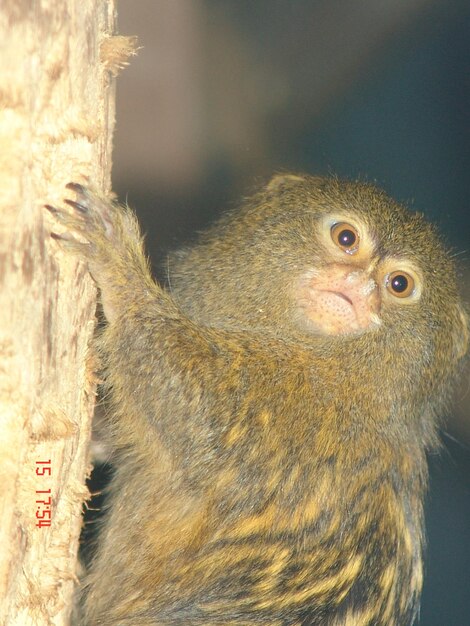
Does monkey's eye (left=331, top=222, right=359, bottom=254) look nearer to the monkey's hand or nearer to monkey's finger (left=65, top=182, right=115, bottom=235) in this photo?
the monkey's hand

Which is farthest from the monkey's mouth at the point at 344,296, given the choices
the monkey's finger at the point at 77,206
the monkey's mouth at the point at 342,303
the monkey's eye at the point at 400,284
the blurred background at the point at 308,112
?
the blurred background at the point at 308,112

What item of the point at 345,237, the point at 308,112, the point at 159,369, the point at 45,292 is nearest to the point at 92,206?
the point at 45,292

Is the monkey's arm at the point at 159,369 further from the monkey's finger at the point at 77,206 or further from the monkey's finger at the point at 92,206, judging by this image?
the monkey's finger at the point at 77,206

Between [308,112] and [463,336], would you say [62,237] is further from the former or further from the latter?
[308,112]

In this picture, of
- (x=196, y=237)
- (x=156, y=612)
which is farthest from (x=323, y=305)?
(x=156, y=612)

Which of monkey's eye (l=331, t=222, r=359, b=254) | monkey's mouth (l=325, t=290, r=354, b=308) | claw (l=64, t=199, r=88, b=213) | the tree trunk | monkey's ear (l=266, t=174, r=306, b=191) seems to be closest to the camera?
the tree trunk

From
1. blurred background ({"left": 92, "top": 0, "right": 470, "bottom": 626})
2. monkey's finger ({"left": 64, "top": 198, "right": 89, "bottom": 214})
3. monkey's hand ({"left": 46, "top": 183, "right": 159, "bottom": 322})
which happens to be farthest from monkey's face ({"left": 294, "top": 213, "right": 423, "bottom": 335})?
blurred background ({"left": 92, "top": 0, "right": 470, "bottom": 626})

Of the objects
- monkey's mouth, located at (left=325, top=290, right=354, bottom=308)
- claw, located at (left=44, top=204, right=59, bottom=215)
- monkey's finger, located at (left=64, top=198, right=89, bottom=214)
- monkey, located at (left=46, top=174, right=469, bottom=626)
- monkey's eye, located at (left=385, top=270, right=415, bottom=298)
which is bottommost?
monkey, located at (left=46, top=174, right=469, bottom=626)

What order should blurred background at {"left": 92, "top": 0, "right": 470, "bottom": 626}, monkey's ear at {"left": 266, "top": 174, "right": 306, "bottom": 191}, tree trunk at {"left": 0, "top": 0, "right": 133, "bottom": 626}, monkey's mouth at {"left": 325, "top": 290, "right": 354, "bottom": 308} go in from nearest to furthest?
tree trunk at {"left": 0, "top": 0, "right": 133, "bottom": 626} → monkey's mouth at {"left": 325, "top": 290, "right": 354, "bottom": 308} → monkey's ear at {"left": 266, "top": 174, "right": 306, "bottom": 191} → blurred background at {"left": 92, "top": 0, "right": 470, "bottom": 626}
